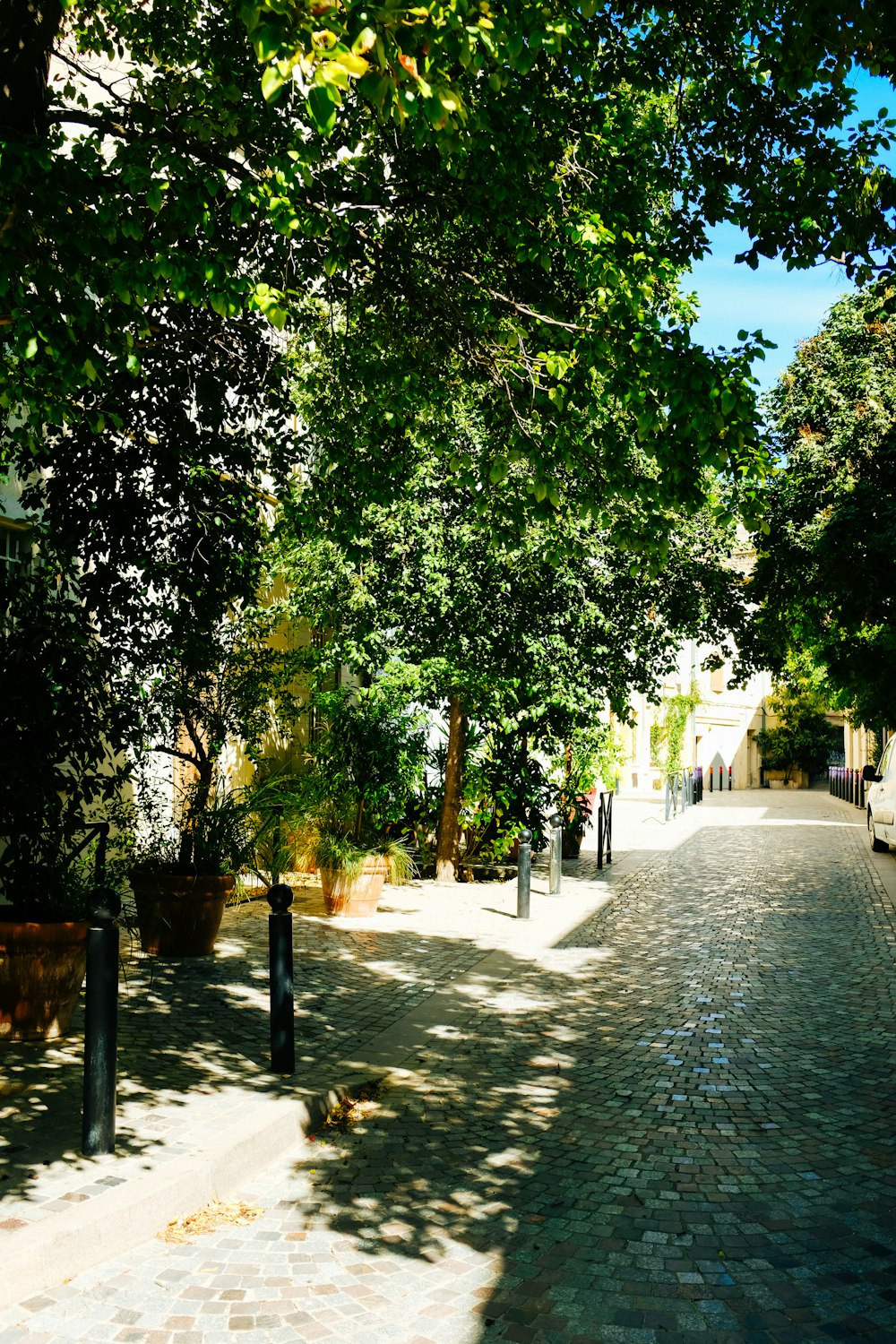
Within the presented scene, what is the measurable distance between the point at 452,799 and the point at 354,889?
306 centimetres

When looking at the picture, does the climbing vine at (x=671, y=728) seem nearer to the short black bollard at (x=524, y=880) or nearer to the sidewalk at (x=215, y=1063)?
the short black bollard at (x=524, y=880)

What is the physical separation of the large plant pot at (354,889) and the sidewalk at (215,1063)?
0.18 metres

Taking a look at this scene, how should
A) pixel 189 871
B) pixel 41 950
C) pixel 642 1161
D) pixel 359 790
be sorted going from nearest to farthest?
pixel 642 1161, pixel 41 950, pixel 189 871, pixel 359 790

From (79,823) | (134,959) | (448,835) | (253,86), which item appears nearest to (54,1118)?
(79,823)

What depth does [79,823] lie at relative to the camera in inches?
249

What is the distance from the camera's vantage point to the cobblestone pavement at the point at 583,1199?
337cm

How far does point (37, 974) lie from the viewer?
597cm

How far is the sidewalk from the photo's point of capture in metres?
3.88

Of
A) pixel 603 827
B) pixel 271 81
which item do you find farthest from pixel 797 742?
pixel 271 81

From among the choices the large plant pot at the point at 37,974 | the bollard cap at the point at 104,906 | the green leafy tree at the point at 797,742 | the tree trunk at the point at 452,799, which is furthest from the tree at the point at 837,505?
the green leafy tree at the point at 797,742

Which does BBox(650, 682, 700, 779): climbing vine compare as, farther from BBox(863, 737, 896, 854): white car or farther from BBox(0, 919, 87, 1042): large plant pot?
BBox(0, 919, 87, 1042): large plant pot

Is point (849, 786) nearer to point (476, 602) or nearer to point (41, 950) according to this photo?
point (476, 602)

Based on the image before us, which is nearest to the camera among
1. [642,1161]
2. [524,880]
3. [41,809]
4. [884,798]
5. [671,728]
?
[642,1161]

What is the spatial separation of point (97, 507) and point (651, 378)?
3.76 m
